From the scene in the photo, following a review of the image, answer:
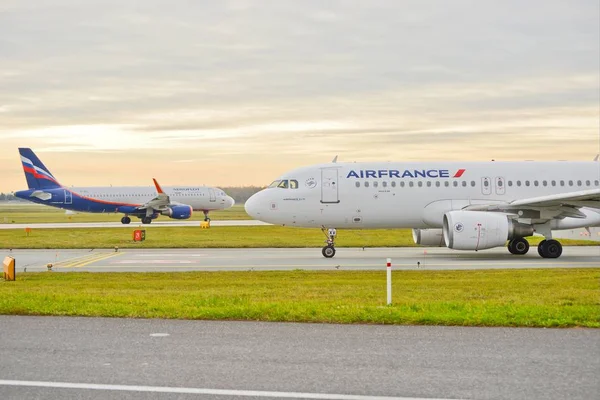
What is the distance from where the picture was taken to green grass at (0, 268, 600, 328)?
11828 millimetres

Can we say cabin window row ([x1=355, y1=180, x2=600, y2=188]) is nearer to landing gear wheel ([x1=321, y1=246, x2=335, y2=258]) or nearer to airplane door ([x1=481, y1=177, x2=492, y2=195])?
airplane door ([x1=481, y1=177, x2=492, y2=195])

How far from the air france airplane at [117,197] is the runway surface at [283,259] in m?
36.2

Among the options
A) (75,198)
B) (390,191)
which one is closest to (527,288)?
(390,191)

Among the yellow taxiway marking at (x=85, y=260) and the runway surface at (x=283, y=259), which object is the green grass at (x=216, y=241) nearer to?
the runway surface at (x=283, y=259)

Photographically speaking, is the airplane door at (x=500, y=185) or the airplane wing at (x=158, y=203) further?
the airplane wing at (x=158, y=203)

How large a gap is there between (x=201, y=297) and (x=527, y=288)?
734cm

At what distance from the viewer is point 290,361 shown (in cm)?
856

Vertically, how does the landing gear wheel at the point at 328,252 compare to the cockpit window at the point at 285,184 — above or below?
below

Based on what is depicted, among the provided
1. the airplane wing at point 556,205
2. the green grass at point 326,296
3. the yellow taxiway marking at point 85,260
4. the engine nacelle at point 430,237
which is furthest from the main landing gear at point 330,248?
the yellow taxiway marking at point 85,260

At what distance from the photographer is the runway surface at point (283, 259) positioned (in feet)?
80.3

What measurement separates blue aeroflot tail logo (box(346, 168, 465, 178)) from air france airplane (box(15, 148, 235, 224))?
42.0 meters

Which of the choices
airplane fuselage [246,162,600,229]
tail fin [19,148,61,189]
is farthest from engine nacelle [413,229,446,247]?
tail fin [19,148,61,189]

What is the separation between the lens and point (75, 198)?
245ft

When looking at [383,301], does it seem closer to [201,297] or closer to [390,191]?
[201,297]
